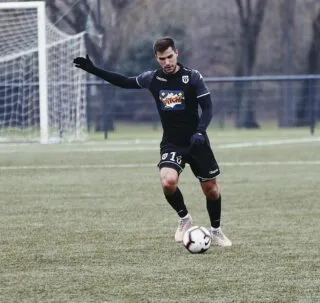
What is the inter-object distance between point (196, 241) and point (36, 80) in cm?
2299

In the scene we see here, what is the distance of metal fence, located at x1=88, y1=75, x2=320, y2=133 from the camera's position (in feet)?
109

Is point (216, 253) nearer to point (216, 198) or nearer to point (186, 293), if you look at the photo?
point (216, 198)

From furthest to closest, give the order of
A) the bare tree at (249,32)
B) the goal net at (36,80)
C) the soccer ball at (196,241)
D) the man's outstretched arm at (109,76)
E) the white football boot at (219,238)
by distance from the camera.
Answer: the bare tree at (249,32) < the goal net at (36,80) < the man's outstretched arm at (109,76) < the white football boot at (219,238) < the soccer ball at (196,241)

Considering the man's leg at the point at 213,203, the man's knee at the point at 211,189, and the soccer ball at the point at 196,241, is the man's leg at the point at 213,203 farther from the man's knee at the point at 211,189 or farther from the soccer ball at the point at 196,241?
the soccer ball at the point at 196,241

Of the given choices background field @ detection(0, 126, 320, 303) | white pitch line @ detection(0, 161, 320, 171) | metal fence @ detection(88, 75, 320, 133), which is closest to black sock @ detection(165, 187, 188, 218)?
background field @ detection(0, 126, 320, 303)

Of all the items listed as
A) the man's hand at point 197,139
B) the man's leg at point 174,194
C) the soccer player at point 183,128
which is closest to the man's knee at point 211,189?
the soccer player at point 183,128

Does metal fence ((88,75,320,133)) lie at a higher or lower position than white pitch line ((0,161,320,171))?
lower

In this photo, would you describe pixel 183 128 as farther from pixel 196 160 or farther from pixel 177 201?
pixel 177 201

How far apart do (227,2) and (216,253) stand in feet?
150

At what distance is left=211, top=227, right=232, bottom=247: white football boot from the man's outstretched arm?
1.38m

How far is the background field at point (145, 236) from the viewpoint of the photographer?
6906mm

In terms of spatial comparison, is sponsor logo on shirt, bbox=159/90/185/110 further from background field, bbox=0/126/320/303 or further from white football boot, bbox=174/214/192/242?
background field, bbox=0/126/320/303

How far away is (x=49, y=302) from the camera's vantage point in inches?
254

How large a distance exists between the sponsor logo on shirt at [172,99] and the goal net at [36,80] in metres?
14.7
